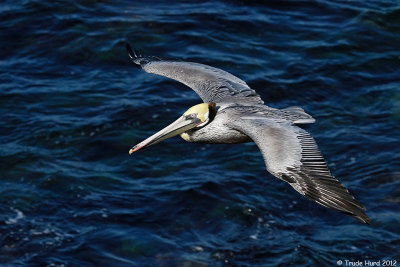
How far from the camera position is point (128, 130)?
65.1 ft

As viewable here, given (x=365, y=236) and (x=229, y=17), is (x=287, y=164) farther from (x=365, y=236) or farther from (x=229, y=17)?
(x=229, y=17)

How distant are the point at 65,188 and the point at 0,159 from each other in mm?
2000

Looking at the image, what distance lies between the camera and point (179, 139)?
64.8 feet

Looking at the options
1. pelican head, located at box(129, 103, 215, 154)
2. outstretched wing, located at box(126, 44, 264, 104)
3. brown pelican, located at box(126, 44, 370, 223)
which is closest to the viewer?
brown pelican, located at box(126, 44, 370, 223)

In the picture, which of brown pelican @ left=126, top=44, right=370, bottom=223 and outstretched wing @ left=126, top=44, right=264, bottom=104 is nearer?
brown pelican @ left=126, top=44, right=370, bottom=223

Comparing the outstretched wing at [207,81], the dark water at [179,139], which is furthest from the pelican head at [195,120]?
the dark water at [179,139]

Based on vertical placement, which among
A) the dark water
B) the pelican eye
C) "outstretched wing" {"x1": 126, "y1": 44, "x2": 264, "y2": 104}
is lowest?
the dark water

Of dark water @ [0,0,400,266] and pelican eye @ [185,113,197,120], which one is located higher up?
pelican eye @ [185,113,197,120]

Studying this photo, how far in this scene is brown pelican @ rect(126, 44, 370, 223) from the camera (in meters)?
10.4

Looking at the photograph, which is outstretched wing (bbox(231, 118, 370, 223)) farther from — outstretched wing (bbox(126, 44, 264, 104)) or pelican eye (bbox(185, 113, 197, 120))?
outstretched wing (bbox(126, 44, 264, 104))

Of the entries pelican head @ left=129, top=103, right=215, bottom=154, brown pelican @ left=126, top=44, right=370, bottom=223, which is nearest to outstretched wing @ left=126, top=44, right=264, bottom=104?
brown pelican @ left=126, top=44, right=370, bottom=223

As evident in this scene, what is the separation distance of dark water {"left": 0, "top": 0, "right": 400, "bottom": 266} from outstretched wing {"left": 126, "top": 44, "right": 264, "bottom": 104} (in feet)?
12.4

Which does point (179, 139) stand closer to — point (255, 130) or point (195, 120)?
point (195, 120)

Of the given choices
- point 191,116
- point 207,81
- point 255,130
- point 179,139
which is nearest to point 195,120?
point 191,116
